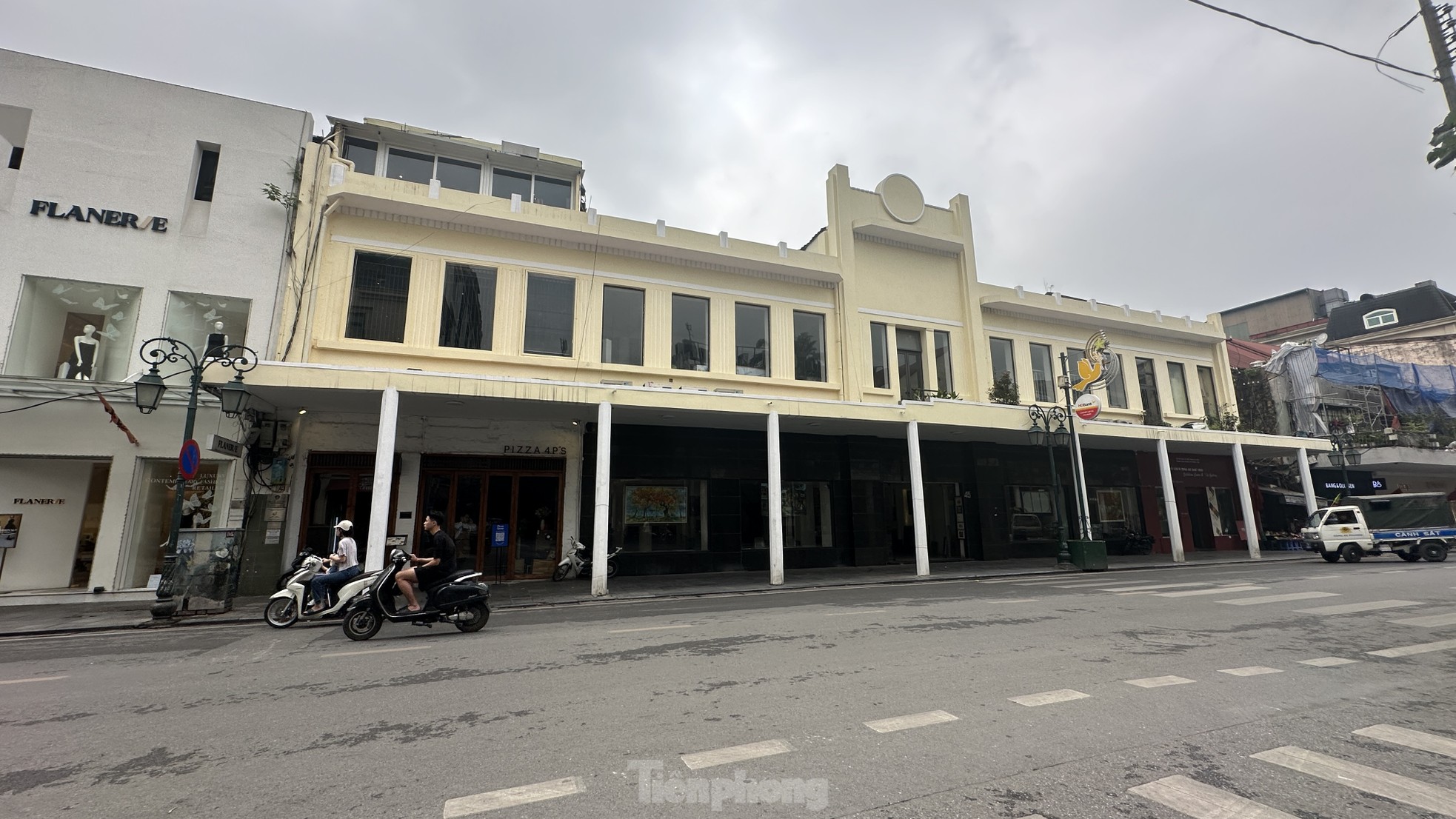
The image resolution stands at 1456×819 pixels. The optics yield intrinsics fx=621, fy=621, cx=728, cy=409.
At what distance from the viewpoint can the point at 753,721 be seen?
4.87 meters

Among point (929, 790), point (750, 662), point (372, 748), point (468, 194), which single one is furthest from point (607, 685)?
point (468, 194)

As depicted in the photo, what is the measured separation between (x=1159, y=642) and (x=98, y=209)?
2173 centimetres

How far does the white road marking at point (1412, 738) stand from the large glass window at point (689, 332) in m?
14.5

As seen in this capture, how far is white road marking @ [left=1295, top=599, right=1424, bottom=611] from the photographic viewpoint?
9.88 meters

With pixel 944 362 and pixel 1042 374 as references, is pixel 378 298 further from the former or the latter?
pixel 1042 374

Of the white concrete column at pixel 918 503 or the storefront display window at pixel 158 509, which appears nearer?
the storefront display window at pixel 158 509

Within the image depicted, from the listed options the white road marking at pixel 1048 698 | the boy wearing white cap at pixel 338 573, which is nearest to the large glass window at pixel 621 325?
the boy wearing white cap at pixel 338 573

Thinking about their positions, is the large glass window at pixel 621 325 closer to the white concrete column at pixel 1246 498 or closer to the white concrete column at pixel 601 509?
the white concrete column at pixel 601 509

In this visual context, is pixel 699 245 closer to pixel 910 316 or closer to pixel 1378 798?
pixel 910 316

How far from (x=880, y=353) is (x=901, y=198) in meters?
→ 5.60

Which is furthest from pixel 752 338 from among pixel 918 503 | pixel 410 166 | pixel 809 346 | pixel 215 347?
pixel 215 347

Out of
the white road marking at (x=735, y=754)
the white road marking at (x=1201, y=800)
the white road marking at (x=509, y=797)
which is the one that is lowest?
the white road marking at (x=1201, y=800)

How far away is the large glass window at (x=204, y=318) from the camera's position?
14164mm

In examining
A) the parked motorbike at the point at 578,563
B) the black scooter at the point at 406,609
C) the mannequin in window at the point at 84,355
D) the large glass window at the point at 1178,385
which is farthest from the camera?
the large glass window at the point at 1178,385
